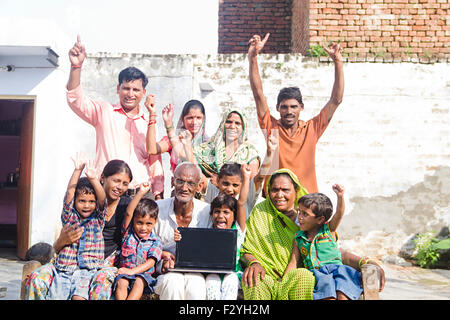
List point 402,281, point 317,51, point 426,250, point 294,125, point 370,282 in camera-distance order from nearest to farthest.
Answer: point 370,282 < point 294,125 < point 402,281 < point 426,250 < point 317,51

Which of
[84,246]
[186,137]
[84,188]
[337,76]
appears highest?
[337,76]

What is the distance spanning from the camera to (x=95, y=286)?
303cm

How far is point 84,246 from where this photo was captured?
129 inches

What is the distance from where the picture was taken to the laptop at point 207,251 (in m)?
3.06

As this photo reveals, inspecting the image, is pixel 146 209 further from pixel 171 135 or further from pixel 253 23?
pixel 253 23

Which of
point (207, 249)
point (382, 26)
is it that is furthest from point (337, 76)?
point (382, 26)

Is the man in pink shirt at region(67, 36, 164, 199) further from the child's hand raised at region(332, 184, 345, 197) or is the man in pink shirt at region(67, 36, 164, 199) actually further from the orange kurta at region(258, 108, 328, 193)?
the child's hand raised at region(332, 184, 345, 197)

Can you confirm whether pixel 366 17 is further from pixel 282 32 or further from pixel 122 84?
pixel 122 84

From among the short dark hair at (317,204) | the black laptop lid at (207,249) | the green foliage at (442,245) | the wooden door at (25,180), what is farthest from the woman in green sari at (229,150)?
the green foliage at (442,245)

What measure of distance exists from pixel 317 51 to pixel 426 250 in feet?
10.6

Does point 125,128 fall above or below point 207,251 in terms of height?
above

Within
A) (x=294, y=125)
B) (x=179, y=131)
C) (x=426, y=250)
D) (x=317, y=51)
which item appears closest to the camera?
(x=294, y=125)

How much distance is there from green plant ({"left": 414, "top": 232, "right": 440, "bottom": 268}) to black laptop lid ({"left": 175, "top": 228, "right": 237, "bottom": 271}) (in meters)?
4.47
